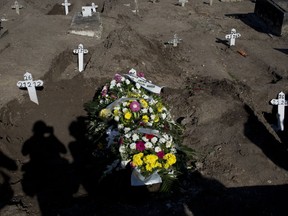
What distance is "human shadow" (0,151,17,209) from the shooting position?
21.3 ft

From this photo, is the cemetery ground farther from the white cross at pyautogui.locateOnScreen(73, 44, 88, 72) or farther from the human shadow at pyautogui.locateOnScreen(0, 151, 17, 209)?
the white cross at pyautogui.locateOnScreen(73, 44, 88, 72)

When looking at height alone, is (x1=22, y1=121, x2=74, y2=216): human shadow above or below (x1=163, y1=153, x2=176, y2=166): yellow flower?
below

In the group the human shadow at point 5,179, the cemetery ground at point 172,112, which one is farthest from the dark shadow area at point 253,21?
the human shadow at point 5,179

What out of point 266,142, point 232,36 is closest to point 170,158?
point 266,142

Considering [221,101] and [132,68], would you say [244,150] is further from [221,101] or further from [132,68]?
[132,68]

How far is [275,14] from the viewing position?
14.5 meters

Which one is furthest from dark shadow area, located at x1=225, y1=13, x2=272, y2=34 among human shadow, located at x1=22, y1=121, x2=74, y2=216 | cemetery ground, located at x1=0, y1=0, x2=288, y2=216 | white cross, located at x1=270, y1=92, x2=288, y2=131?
human shadow, located at x1=22, y1=121, x2=74, y2=216

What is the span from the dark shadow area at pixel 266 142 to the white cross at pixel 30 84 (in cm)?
450

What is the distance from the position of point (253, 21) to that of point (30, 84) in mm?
10575

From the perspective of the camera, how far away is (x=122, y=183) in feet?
21.6

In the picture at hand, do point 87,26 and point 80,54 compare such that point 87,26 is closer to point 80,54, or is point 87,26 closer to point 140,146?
point 80,54

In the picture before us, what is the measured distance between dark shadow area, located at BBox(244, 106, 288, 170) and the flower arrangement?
1465 millimetres

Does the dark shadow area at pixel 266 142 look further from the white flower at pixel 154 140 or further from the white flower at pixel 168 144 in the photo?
the white flower at pixel 154 140

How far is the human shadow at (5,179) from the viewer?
21.3 ft
